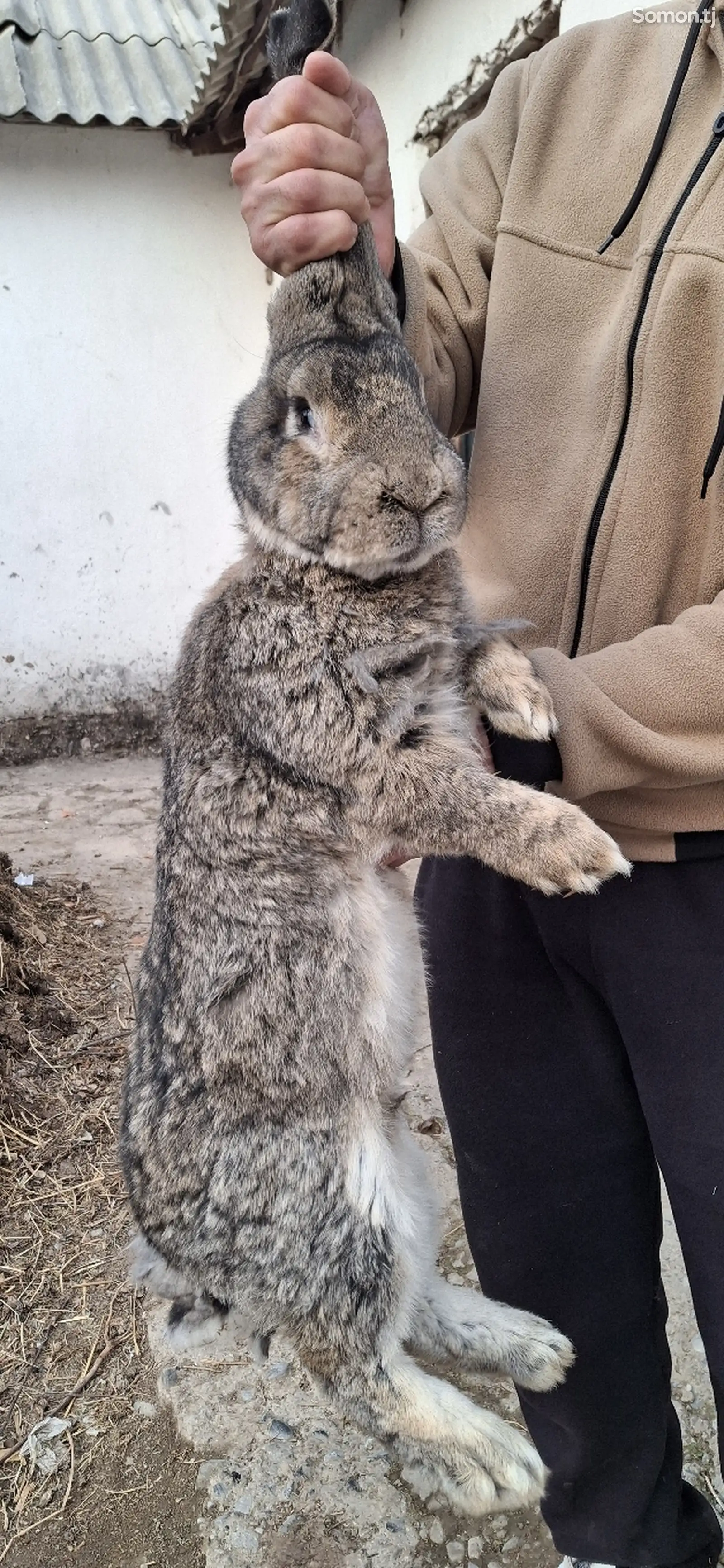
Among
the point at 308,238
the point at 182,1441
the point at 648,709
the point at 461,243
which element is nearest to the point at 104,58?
the point at 461,243

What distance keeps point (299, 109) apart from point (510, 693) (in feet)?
2.98

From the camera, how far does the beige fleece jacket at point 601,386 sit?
60.7 inches

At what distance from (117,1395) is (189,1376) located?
18 centimetres

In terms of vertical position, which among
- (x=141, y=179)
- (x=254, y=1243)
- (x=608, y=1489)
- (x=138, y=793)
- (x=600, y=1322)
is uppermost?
(x=141, y=179)

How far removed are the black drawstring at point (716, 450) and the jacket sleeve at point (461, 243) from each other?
536 millimetres

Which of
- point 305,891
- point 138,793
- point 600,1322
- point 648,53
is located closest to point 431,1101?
point 600,1322

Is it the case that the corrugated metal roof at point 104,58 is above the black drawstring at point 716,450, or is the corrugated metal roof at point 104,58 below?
above

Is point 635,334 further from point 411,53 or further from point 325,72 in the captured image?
point 411,53

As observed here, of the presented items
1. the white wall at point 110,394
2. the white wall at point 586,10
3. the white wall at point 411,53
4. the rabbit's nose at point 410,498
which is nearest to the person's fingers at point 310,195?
the rabbit's nose at point 410,498

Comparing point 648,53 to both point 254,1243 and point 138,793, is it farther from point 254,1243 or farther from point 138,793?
point 138,793

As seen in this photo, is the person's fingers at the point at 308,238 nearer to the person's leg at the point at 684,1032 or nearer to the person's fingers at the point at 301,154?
the person's fingers at the point at 301,154

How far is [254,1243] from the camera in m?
1.74

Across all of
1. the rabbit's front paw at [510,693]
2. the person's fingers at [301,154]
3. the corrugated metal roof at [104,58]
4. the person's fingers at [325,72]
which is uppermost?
the corrugated metal roof at [104,58]

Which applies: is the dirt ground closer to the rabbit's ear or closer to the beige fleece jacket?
the beige fleece jacket
